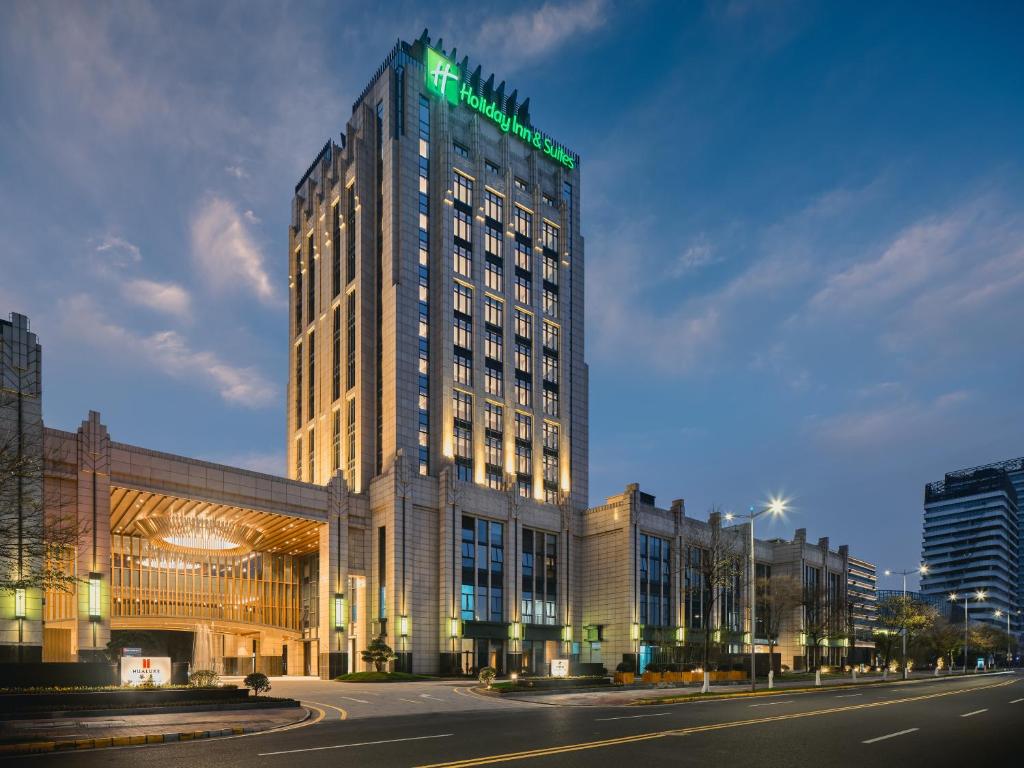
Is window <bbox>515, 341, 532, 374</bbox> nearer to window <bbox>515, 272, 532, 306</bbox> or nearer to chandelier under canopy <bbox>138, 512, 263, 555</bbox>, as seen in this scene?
window <bbox>515, 272, 532, 306</bbox>

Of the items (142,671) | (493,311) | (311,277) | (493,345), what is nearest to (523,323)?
(493,311)

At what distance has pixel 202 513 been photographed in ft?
214

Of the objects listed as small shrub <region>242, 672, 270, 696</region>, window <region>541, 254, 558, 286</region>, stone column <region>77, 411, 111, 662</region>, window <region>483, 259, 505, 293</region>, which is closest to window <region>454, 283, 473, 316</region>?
window <region>483, 259, 505, 293</region>

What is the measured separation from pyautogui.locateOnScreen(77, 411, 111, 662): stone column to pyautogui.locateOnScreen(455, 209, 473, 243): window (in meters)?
42.7

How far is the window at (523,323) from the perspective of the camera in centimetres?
8869

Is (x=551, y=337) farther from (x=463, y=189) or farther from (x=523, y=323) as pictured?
(x=463, y=189)

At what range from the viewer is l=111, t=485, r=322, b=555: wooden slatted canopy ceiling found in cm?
5984

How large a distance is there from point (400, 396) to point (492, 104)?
128 feet

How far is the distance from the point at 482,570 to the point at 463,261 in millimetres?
32672

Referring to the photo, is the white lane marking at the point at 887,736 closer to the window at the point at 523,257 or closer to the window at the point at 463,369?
the window at the point at 463,369

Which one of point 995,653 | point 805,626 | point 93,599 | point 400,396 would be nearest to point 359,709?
point 93,599

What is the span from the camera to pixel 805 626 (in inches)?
4222

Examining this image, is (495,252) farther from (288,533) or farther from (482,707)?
(482,707)

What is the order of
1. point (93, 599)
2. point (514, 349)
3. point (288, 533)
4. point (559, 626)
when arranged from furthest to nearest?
point (514, 349)
point (559, 626)
point (288, 533)
point (93, 599)
